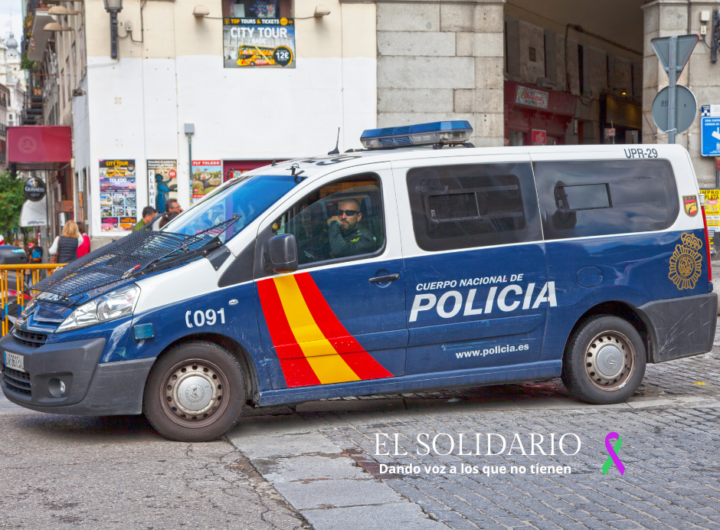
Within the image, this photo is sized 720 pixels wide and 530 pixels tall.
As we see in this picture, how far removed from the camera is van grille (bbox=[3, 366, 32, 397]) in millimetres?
5973

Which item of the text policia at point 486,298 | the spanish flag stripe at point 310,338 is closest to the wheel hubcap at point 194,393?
the spanish flag stripe at point 310,338

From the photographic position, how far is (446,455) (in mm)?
5621

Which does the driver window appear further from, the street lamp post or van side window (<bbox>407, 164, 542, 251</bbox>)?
the street lamp post

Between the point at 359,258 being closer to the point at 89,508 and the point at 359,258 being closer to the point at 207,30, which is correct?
the point at 89,508

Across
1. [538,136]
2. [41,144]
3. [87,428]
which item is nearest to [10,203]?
[41,144]

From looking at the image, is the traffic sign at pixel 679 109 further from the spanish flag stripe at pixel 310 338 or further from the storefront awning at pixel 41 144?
the storefront awning at pixel 41 144

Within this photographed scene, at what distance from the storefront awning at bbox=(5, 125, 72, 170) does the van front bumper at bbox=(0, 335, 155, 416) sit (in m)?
17.1

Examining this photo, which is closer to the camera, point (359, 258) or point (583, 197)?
point (359, 258)

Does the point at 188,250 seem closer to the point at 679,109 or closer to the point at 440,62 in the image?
the point at 679,109

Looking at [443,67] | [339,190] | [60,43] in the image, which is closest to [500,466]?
[339,190]

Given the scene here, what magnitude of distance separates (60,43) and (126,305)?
21915mm

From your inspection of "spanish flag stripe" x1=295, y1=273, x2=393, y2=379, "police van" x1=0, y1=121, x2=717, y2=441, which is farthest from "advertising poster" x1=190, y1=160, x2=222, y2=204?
"spanish flag stripe" x1=295, y1=273, x2=393, y2=379

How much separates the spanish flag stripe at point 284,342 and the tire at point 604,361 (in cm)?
214

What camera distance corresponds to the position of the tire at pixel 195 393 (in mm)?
5941
